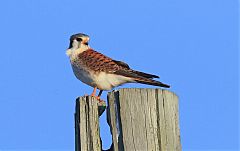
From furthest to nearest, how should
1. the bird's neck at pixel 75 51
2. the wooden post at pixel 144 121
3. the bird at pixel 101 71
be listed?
the bird's neck at pixel 75 51
the bird at pixel 101 71
the wooden post at pixel 144 121

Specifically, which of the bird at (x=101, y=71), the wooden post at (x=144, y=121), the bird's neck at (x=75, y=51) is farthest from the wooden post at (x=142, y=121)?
the bird's neck at (x=75, y=51)

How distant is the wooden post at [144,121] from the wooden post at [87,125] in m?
0.18

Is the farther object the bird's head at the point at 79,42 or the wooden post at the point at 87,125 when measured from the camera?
the bird's head at the point at 79,42

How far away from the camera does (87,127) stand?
14.3 ft

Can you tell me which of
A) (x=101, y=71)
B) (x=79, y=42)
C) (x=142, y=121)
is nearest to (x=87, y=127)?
(x=142, y=121)

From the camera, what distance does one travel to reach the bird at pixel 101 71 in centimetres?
789

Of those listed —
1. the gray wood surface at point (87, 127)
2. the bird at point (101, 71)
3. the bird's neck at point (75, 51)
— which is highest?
the bird's neck at point (75, 51)

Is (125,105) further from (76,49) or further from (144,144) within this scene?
(76,49)

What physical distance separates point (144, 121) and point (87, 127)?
21.4 inches

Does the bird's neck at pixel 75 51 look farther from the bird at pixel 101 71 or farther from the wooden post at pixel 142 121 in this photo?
the wooden post at pixel 142 121

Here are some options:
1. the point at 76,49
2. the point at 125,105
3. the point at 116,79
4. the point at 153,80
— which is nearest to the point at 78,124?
the point at 125,105

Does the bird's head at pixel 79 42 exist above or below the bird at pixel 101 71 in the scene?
above

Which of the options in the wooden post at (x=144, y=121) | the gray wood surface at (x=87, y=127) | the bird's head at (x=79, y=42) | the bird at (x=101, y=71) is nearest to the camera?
the wooden post at (x=144, y=121)

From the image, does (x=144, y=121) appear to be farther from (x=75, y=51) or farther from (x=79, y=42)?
(x=79, y=42)
